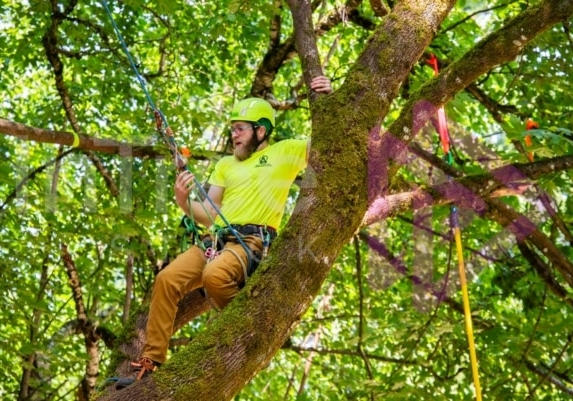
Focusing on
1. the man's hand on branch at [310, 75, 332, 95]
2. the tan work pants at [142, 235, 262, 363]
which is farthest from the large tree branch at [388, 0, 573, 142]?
the tan work pants at [142, 235, 262, 363]

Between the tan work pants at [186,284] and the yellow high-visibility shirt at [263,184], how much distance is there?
239mm

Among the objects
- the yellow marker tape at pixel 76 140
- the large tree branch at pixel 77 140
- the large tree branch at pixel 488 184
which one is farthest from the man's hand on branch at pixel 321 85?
the yellow marker tape at pixel 76 140

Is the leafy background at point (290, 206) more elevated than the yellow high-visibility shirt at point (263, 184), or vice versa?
the leafy background at point (290, 206)

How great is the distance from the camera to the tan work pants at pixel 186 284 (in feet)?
10.3

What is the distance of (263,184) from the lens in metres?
3.60

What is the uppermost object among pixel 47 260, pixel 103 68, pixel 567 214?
pixel 103 68

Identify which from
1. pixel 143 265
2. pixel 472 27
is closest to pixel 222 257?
pixel 143 265

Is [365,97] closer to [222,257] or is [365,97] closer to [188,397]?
[222,257]

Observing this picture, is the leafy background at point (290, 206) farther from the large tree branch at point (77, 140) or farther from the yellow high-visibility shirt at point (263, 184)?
the yellow high-visibility shirt at point (263, 184)

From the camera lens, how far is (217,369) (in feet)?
8.04

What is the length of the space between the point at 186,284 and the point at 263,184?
2.12 feet

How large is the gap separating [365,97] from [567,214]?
3965 millimetres

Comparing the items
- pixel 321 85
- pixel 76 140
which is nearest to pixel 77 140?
pixel 76 140

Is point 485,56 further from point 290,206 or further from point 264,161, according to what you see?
point 290,206
